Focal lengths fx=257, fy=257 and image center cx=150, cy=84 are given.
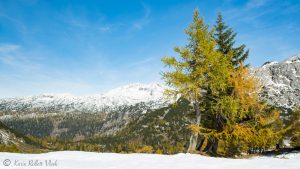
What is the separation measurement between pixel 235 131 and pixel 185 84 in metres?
5.78

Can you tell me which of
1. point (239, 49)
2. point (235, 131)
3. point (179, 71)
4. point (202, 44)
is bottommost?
point (235, 131)

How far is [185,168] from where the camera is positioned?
11.2 metres

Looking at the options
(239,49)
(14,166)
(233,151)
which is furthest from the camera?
(239,49)

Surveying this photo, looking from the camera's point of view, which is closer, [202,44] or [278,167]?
[278,167]

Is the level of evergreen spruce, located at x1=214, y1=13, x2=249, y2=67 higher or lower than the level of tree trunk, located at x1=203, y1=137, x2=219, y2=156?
higher

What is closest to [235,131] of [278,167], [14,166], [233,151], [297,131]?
[233,151]


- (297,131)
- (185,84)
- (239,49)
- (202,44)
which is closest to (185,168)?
(185,84)

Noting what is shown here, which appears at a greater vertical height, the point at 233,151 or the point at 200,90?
the point at 200,90

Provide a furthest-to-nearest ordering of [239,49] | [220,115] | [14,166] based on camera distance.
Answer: [239,49] < [220,115] < [14,166]

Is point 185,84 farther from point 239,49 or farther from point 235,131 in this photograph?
point 239,49

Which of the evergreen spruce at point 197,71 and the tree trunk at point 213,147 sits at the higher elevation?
the evergreen spruce at point 197,71

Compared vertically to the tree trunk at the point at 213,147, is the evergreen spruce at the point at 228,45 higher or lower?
higher

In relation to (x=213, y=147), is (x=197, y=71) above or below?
above

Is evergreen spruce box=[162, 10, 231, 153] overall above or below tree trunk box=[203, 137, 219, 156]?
above
